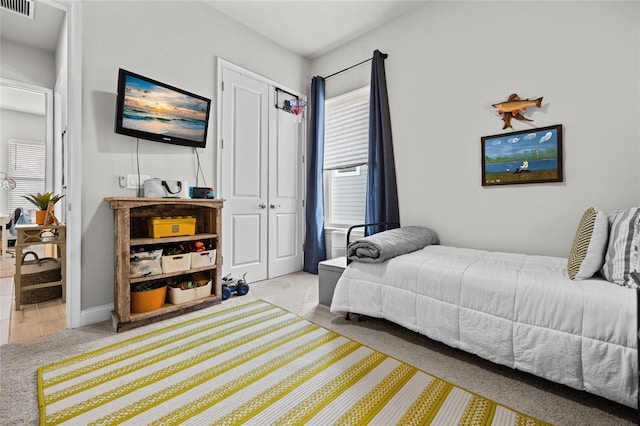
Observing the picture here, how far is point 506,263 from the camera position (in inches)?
75.4

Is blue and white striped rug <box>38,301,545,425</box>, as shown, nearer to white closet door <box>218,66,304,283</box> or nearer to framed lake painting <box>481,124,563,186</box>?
white closet door <box>218,66,304,283</box>

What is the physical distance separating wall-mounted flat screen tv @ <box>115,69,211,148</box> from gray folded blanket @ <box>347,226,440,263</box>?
70.3 inches

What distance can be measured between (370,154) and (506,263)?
1.77m

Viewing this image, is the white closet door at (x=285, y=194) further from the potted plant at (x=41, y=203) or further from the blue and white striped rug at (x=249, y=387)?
the potted plant at (x=41, y=203)

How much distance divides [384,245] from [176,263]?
1.69m

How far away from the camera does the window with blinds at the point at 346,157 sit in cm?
352

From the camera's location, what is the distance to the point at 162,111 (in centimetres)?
251

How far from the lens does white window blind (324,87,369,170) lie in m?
3.49

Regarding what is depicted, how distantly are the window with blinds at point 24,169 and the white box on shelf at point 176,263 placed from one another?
5984 mm

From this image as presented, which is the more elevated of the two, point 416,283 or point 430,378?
point 416,283

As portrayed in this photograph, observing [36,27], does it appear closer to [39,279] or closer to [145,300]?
[39,279]

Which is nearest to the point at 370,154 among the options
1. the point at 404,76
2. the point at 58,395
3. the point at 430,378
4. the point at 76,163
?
the point at 404,76

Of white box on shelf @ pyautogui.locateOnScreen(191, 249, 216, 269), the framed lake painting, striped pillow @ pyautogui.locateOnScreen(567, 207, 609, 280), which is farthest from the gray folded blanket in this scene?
white box on shelf @ pyautogui.locateOnScreen(191, 249, 216, 269)

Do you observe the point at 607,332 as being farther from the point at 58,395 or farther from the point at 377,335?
the point at 58,395
